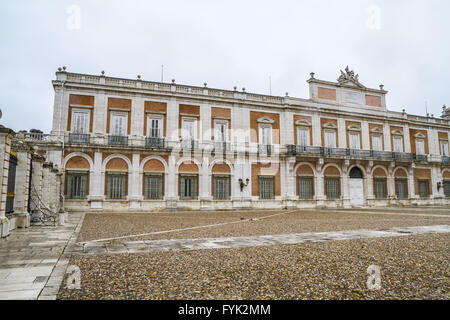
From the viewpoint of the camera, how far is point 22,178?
9.70m

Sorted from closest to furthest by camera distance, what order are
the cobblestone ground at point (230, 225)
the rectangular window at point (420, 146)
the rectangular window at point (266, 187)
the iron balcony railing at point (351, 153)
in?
1. the cobblestone ground at point (230, 225)
2. the rectangular window at point (266, 187)
3. the iron balcony railing at point (351, 153)
4. the rectangular window at point (420, 146)

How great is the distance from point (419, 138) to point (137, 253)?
1298 inches

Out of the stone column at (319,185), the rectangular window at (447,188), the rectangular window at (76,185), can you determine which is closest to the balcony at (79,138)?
the rectangular window at (76,185)

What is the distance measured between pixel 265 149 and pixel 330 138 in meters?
6.73

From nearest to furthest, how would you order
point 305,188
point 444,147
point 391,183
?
1. point 305,188
2. point 391,183
3. point 444,147

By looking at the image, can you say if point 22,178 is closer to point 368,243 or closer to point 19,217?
point 19,217

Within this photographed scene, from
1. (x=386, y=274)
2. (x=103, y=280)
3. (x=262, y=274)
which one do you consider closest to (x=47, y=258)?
(x=103, y=280)

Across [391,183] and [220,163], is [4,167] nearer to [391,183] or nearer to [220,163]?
Answer: [220,163]

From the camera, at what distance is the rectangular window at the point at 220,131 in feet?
74.0

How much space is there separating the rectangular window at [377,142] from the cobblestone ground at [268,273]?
76.7ft

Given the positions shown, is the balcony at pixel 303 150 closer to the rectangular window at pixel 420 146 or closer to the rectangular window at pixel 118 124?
the rectangular window at pixel 420 146

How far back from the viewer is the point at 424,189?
2889cm

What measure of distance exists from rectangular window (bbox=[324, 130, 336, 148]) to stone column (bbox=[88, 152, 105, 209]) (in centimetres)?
1883

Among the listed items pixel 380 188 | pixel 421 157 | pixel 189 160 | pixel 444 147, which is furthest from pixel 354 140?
pixel 189 160
